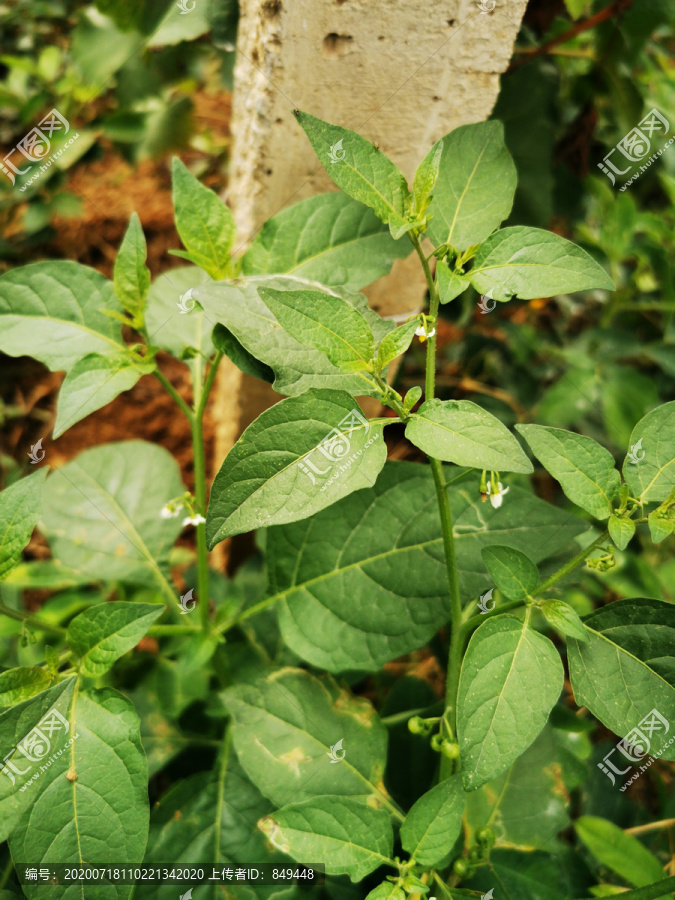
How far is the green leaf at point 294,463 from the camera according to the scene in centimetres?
98

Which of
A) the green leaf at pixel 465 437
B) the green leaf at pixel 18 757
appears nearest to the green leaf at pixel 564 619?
the green leaf at pixel 465 437

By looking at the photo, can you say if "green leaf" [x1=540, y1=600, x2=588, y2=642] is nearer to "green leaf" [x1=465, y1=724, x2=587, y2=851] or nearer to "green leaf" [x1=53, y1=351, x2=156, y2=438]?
"green leaf" [x1=465, y1=724, x2=587, y2=851]

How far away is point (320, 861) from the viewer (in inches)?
41.1

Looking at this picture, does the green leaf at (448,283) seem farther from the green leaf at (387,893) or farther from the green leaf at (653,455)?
the green leaf at (387,893)

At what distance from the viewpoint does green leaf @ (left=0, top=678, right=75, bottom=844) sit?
1071 millimetres

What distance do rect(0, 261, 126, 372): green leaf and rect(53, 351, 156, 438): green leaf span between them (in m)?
0.09

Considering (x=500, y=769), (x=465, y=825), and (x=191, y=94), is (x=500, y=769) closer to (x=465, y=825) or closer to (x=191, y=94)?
(x=465, y=825)

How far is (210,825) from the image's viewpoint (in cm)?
147

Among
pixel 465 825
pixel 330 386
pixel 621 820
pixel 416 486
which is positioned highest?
pixel 330 386

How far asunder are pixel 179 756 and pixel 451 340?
185cm

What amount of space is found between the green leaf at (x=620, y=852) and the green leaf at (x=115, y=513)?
52.8 inches

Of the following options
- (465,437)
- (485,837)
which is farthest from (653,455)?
(485,837)

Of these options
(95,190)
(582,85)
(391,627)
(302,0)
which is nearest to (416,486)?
(391,627)

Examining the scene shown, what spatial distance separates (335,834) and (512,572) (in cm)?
57
